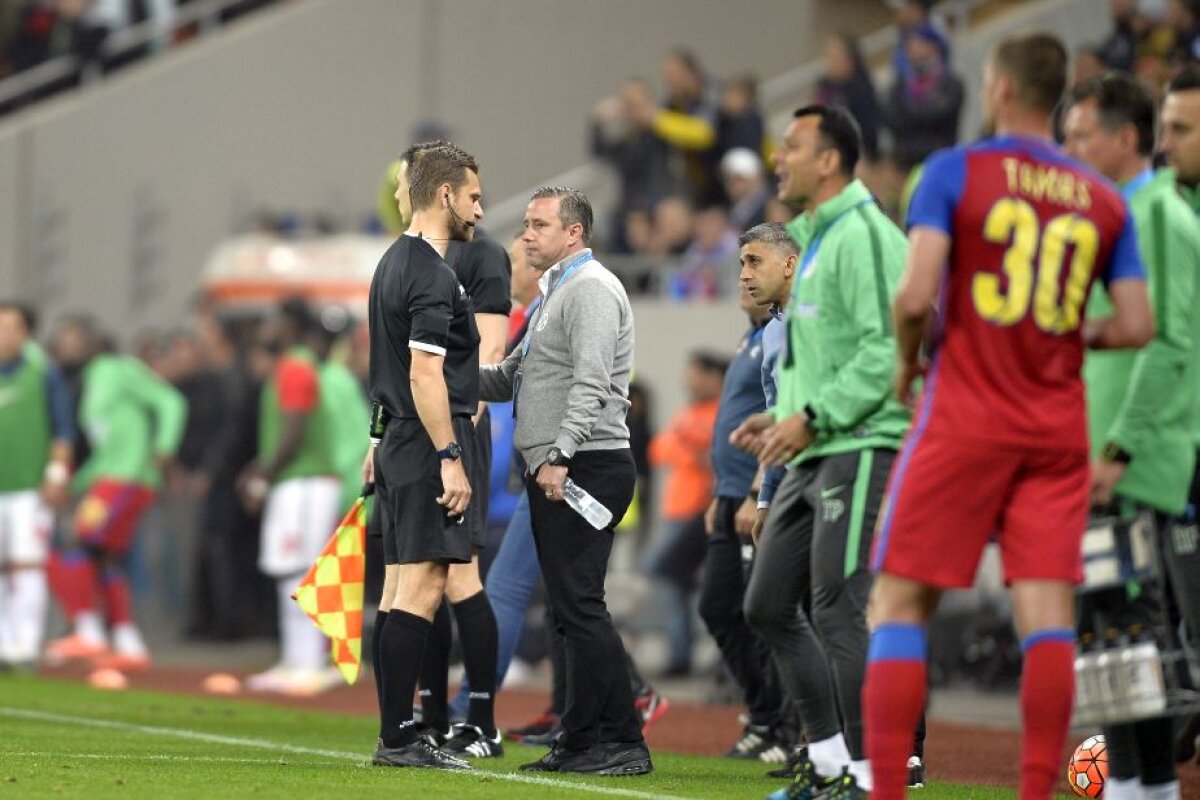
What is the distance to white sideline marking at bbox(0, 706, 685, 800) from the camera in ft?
24.1

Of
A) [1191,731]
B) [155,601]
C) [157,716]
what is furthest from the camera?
[155,601]

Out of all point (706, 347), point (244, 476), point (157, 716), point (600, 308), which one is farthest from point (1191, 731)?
point (244, 476)

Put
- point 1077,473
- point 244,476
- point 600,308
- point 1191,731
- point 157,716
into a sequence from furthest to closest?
1. point 244,476
2. point 157,716
3. point 1191,731
4. point 600,308
5. point 1077,473

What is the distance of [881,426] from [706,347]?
34.4 feet

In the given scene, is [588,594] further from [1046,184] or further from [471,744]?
[1046,184]

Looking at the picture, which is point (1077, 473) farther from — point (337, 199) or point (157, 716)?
point (337, 199)

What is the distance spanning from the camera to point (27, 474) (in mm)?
15188

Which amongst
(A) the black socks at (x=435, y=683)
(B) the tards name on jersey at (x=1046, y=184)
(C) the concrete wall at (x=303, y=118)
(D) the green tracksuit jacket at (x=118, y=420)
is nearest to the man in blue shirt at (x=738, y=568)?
(A) the black socks at (x=435, y=683)

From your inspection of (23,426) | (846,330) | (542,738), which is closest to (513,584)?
(542,738)

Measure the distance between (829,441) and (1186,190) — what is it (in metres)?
1.42

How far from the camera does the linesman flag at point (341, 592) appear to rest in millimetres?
8578

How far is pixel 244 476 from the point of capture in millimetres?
17062

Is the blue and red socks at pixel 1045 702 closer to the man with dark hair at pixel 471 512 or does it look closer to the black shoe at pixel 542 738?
the man with dark hair at pixel 471 512

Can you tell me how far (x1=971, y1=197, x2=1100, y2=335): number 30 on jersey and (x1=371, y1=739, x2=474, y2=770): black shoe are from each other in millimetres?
2958
